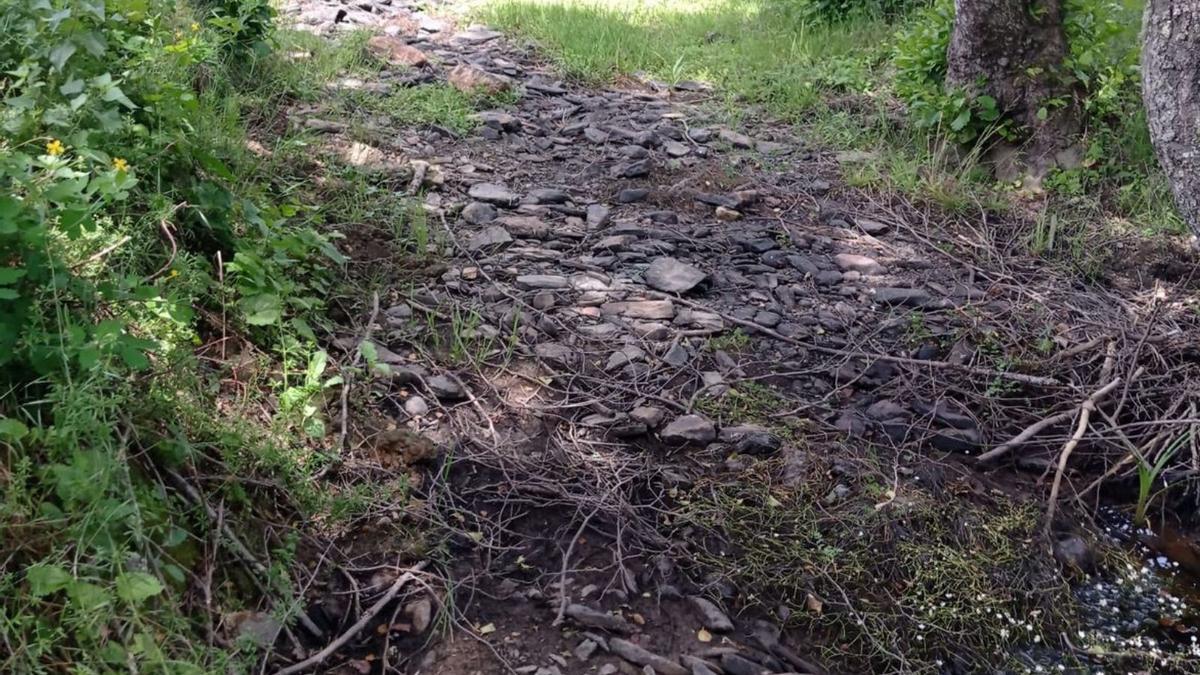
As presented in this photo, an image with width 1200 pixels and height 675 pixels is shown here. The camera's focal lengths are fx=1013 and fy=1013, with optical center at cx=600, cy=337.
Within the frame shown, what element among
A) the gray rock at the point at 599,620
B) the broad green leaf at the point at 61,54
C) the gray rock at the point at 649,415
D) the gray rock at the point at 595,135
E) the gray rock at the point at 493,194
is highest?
the broad green leaf at the point at 61,54

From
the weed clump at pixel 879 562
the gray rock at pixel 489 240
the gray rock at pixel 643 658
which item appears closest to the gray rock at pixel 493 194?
the gray rock at pixel 489 240

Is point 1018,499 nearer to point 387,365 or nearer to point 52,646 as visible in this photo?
point 387,365

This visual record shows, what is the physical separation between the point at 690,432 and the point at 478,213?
64.9 inches

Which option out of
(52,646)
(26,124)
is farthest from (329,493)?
(26,124)

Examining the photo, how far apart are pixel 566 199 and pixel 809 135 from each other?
169 centimetres

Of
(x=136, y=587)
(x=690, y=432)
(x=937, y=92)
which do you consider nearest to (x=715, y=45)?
(x=937, y=92)

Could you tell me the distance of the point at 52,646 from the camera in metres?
1.88

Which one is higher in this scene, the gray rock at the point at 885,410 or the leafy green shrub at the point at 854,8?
the leafy green shrub at the point at 854,8

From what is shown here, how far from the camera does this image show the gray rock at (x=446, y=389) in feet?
10.2

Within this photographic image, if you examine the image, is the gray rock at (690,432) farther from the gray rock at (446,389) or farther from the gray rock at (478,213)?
the gray rock at (478,213)

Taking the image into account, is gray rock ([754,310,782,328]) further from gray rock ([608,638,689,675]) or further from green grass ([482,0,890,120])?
green grass ([482,0,890,120])

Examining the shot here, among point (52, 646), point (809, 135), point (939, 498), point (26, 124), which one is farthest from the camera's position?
point (809, 135)

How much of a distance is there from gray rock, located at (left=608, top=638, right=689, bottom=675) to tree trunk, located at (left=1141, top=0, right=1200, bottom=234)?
1.92 meters

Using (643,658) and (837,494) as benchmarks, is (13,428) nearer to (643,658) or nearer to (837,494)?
(643,658)
